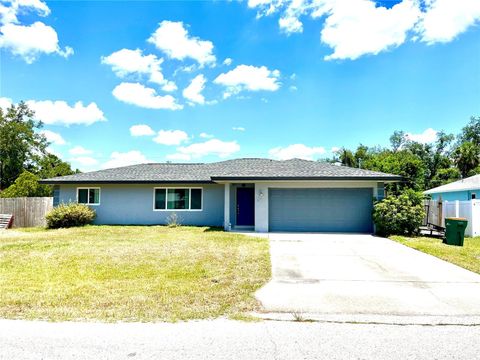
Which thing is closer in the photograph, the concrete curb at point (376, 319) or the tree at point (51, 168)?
the concrete curb at point (376, 319)

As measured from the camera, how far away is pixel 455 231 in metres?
11.5

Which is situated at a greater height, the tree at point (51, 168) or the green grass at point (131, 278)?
the tree at point (51, 168)

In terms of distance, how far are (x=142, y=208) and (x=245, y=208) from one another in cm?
591

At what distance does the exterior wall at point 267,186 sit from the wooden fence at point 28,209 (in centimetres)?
1232

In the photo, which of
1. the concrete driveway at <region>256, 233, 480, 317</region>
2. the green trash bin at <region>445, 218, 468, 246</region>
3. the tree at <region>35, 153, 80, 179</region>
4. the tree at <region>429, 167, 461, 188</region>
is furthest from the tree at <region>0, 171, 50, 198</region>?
the tree at <region>429, 167, 461, 188</region>

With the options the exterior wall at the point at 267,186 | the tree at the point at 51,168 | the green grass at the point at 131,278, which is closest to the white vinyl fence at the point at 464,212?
the exterior wall at the point at 267,186

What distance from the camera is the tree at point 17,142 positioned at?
38562mm

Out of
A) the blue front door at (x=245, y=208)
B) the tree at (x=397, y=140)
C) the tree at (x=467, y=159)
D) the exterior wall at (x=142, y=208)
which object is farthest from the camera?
the tree at (x=397, y=140)

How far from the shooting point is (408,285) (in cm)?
616

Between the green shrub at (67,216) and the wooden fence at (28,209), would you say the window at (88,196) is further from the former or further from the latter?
the wooden fence at (28,209)

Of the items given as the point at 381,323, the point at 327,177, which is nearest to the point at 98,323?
the point at 381,323

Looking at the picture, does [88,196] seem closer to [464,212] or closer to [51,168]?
[464,212]

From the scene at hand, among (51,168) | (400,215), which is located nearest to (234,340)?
(400,215)

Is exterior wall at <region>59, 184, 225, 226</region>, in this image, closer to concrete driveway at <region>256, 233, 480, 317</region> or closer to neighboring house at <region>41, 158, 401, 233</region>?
neighboring house at <region>41, 158, 401, 233</region>
